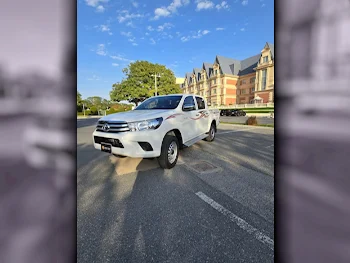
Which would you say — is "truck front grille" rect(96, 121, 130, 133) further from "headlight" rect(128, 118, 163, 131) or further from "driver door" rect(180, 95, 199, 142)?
"driver door" rect(180, 95, 199, 142)

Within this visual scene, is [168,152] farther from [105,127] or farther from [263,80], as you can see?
[263,80]

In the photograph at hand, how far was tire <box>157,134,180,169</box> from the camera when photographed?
381cm

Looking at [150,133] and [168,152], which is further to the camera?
[168,152]

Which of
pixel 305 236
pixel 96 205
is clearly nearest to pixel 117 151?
pixel 96 205

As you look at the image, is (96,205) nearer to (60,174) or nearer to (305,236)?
(60,174)

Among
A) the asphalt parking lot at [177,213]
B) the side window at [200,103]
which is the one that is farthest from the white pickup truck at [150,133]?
the side window at [200,103]

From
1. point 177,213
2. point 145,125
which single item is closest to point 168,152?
point 145,125

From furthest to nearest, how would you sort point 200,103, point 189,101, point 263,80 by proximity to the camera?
point 263,80
point 200,103
point 189,101

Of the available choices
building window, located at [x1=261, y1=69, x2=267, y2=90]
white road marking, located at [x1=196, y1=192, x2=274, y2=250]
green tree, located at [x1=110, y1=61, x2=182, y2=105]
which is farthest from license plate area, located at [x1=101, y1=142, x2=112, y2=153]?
building window, located at [x1=261, y1=69, x2=267, y2=90]

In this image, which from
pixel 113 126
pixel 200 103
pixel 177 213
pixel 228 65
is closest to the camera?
pixel 177 213

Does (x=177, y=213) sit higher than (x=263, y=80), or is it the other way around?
(x=263, y=80)

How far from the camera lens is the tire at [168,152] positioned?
150 inches

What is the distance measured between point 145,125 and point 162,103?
58.1 inches

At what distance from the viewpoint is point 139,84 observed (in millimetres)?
33938
